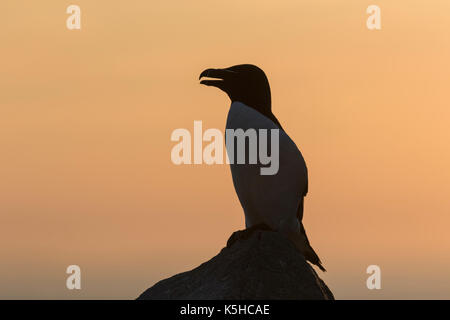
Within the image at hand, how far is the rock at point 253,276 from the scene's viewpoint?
9.05 meters

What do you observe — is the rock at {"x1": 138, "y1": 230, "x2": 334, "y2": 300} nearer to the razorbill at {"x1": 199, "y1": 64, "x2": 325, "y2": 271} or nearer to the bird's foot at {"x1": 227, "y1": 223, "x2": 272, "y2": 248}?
the bird's foot at {"x1": 227, "y1": 223, "x2": 272, "y2": 248}

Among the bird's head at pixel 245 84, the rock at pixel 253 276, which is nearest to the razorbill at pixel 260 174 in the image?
the bird's head at pixel 245 84

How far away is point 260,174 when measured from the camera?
10.1m

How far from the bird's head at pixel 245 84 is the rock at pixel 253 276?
1.99m

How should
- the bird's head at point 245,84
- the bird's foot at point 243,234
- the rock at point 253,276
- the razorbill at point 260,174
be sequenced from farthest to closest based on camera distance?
the bird's head at point 245,84, the razorbill at point 260,174, the bird's foot at point 243,234, the rock at point 253,276

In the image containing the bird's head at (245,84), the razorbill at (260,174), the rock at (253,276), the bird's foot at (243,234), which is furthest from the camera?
the bird's head at (245,84)

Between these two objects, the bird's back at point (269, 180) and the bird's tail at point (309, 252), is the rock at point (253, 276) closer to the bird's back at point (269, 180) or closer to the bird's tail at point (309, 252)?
the bird's back at point (269, 180)

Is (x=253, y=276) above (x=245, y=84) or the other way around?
the other way around

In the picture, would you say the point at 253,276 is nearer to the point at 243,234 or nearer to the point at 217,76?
the point at 243,234

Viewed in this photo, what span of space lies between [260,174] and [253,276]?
1.59 meters

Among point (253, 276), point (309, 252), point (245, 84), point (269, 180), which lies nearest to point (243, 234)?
point (269, 180)

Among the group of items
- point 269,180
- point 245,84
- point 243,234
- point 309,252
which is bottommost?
point 309,252

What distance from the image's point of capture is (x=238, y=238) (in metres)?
10.1
